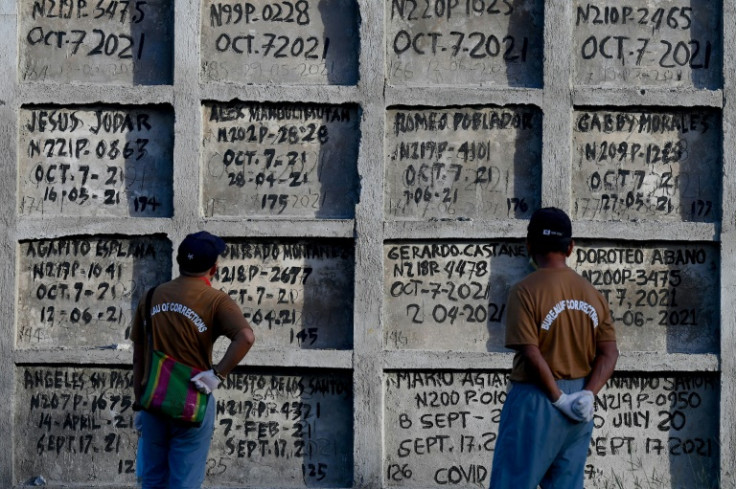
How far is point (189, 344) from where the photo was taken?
17.4 feet

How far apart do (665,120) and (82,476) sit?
4344 millimetres

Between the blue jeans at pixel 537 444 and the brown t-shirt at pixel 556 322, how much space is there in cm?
8

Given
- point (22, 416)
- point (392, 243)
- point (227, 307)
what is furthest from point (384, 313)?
point (22, 416)

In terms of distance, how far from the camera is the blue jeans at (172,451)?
5.29 m

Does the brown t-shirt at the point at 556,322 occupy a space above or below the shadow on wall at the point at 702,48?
below

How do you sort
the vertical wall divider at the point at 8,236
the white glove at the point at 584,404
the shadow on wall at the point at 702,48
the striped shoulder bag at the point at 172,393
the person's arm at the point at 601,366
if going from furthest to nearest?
1. the shadow on wall at the point at 702,48
2. the vertical wall divider at the point at 8,236
3. the striped shoulder bag at the point at 172,393
4. the person's arm at the point at 601,366
5. the white glove at the point at 584,404

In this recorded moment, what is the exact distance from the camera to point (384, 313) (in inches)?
272

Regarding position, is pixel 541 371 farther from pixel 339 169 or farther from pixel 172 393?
pixel 339 169

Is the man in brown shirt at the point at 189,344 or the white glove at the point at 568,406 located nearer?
the white glove at the point at 568,406

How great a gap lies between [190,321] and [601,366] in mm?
1953

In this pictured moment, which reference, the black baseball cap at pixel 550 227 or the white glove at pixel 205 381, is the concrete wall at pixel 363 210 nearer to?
the white glove at pixel 205 381

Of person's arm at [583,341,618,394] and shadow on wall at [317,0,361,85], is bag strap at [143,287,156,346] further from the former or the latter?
shadow on wall at [317,0,361,85]

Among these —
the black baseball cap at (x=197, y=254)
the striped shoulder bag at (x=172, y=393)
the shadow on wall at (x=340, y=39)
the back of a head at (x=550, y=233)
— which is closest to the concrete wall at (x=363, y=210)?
the shadow on wall at (x=340, y=39)

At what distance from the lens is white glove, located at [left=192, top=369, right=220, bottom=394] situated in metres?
5.25
